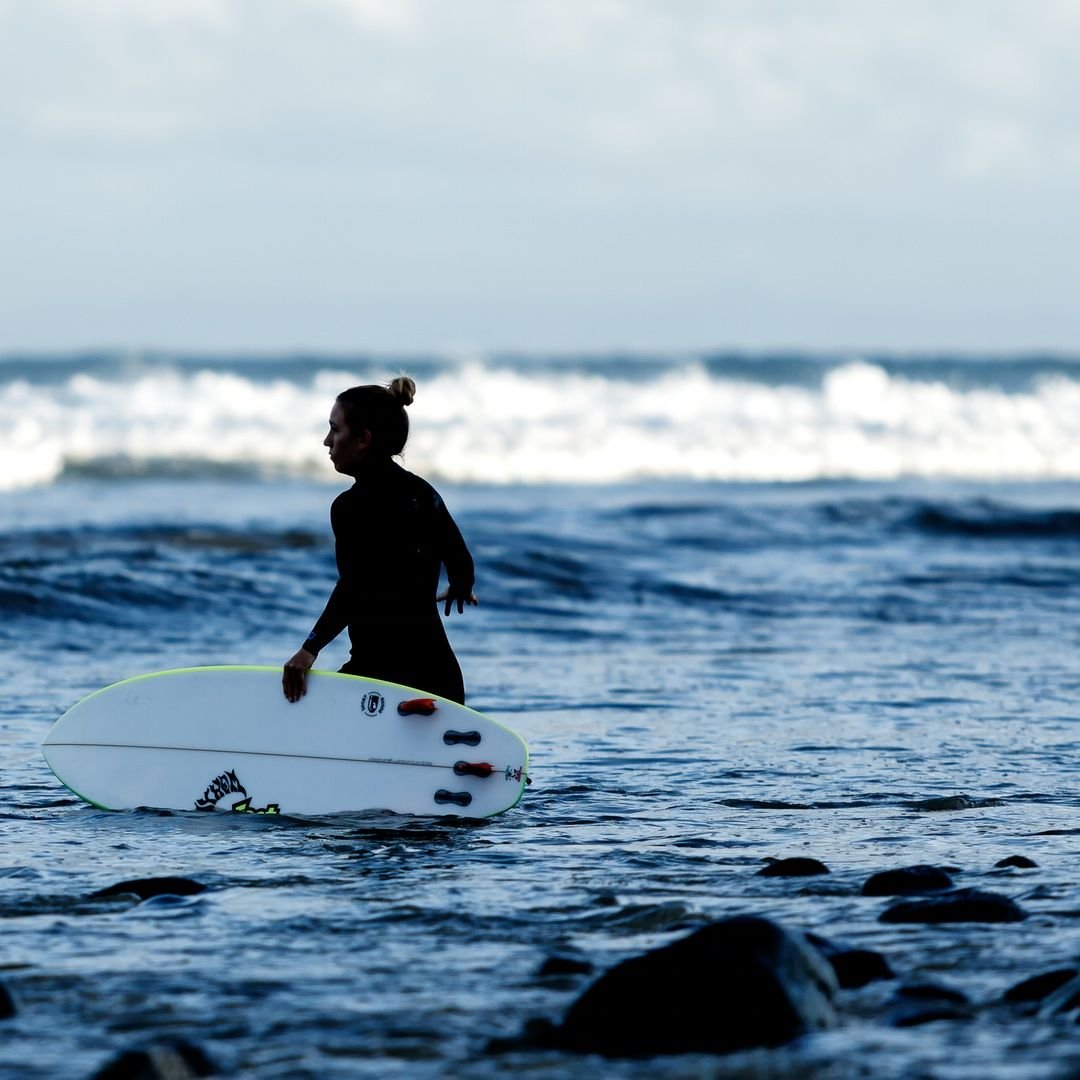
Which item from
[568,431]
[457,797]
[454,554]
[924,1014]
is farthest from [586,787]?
[568,431]

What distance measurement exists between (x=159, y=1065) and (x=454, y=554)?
2.81m

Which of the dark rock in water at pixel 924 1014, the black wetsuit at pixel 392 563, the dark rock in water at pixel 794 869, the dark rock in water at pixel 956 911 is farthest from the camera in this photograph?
the black wetsuit at pixel 392 563

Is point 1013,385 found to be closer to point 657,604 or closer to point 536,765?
point 657,604

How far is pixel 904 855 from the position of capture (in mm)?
4969

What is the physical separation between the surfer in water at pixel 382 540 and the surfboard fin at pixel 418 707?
201mm

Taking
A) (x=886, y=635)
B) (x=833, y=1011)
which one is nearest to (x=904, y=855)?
(x=833, y=1011)

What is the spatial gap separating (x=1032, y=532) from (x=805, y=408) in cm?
1914

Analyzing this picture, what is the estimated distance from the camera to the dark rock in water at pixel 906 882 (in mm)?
4469

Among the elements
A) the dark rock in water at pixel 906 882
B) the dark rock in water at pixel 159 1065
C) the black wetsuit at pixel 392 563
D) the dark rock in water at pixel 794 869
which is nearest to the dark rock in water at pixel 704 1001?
the dark rock in water at pixel 159 1065

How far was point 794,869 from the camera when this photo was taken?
184 inches

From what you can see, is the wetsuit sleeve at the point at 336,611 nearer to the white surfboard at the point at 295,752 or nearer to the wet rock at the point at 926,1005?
the white surfboard at the point at 295,752

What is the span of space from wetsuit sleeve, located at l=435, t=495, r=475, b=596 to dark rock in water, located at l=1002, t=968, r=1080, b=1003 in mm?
2504

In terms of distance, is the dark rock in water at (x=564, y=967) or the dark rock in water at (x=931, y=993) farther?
the dark rock in water at (x=564, y=967)

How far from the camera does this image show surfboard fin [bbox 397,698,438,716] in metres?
5.72
